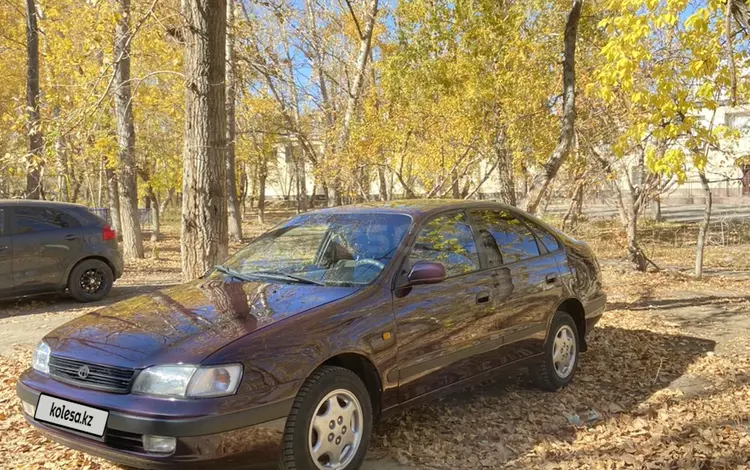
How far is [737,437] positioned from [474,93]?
778 cm

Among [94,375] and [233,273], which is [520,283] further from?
[94,375]

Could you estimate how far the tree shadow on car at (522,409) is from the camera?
4148 mm

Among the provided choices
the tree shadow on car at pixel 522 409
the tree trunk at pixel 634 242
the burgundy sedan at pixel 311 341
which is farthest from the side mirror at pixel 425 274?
the tree trunk at pixel 634 242

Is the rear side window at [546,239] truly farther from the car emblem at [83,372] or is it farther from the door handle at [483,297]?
the car emblem at [83,372]

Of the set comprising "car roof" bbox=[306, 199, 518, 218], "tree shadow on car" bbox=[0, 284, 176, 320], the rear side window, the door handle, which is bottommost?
"tree shadow on car" bbox=[0, 284, 176, 320]

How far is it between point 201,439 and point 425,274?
1665mm

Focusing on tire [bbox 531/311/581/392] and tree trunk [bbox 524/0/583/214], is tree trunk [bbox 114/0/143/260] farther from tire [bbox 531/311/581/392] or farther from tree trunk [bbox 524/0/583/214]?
tire [bbox 531/311/581/392]

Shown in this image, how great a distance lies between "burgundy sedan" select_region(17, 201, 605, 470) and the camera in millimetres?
3092

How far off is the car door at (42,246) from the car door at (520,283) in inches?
280

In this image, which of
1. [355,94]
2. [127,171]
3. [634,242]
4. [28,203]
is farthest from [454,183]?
[127,171]

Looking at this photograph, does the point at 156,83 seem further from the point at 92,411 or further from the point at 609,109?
the point at 92,411

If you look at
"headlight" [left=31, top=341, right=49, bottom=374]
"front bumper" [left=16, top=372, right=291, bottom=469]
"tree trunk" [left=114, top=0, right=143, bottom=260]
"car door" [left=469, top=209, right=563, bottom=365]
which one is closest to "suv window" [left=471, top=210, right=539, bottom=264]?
"car door" [left=469, top=209, right=563, bottom=365]

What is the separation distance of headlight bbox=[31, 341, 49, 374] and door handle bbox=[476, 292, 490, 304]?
277 centimetres

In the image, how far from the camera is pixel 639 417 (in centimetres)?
469
